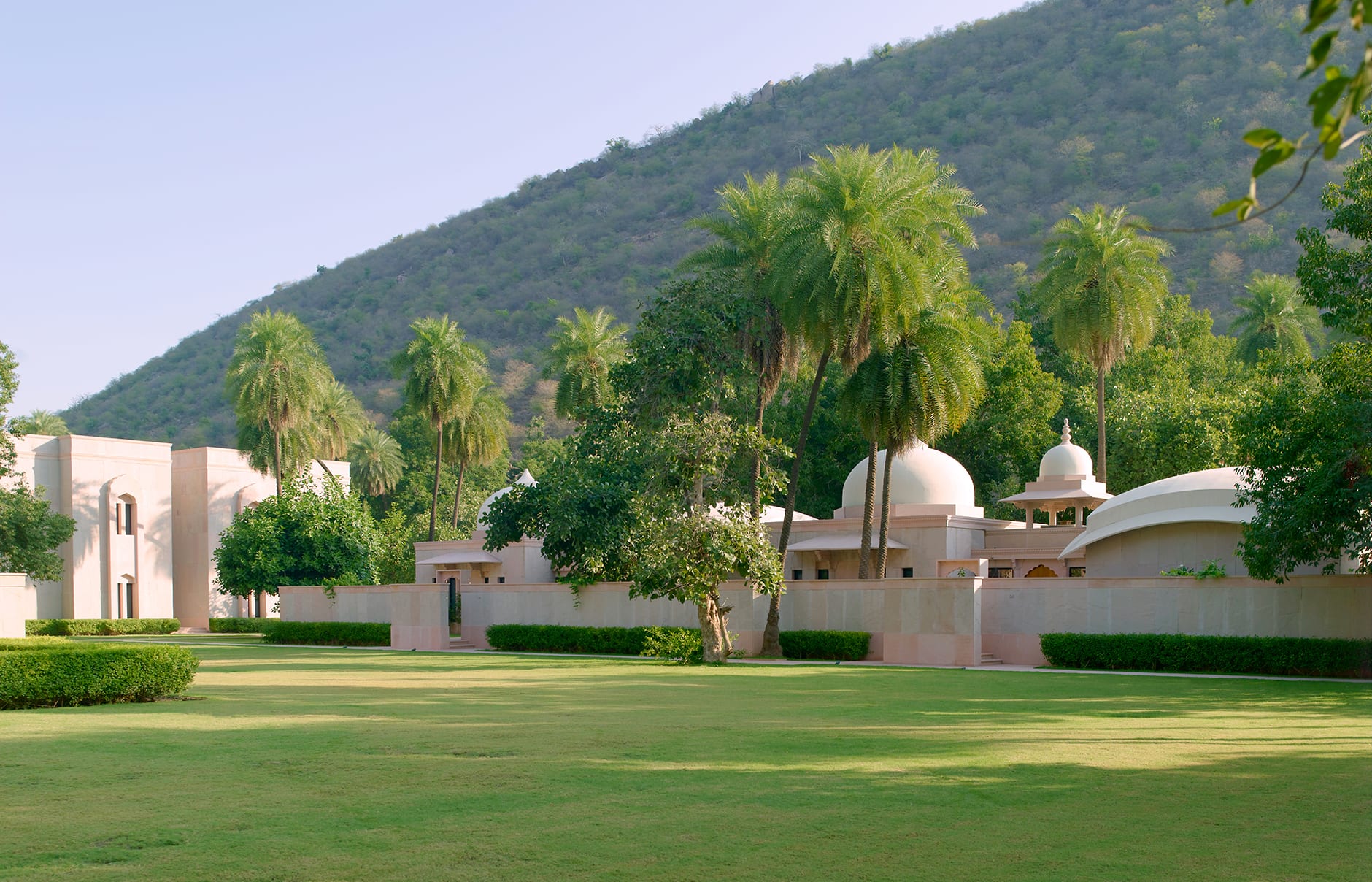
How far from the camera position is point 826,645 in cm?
3316

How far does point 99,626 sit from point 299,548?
12.0m

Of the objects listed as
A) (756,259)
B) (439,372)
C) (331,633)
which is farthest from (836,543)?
(439,372)

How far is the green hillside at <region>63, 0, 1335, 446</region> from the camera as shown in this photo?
89.2 meters

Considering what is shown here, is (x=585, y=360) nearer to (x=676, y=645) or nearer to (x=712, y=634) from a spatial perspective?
(x=676, y=645)

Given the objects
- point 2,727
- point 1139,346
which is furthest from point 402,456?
point 2,727

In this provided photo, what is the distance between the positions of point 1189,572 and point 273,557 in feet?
123

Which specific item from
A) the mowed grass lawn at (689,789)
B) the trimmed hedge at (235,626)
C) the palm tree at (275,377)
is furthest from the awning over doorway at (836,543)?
the trimmed hedge at (235,626)

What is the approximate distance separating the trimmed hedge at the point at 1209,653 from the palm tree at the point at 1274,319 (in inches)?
1321

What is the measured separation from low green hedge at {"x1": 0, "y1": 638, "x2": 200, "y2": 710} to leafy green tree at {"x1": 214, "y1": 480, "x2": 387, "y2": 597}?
3184cm

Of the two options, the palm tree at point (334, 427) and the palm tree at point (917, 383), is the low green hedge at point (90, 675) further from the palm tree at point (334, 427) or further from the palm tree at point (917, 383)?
the palm tree at point (334, 427)

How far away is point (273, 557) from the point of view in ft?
170

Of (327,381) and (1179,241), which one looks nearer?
(327,381)

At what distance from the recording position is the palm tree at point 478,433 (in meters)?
63.2

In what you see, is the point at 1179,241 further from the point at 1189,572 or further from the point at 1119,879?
the point at 1119,879
